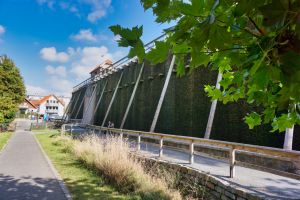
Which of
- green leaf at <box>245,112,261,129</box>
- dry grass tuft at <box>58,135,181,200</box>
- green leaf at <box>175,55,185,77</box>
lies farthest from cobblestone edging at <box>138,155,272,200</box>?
green leaf at <box>175,55,185,77</box>

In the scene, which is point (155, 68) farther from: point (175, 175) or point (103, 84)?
point (103, 84)

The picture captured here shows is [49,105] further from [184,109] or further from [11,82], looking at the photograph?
[184,109]

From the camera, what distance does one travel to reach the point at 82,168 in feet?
37.6

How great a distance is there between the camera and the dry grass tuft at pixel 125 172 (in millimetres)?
A: 7414

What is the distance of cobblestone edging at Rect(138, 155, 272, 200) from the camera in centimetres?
569

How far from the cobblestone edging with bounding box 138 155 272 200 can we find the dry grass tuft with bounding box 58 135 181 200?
0.52 metres

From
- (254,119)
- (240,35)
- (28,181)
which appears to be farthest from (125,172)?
(240,35)

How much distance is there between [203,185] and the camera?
7.18m

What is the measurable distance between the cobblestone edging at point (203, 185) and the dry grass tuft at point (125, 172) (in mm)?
520

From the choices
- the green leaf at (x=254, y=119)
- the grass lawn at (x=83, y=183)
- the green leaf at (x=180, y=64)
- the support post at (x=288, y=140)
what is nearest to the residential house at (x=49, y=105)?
the grass lawn at (x=83, y=183)

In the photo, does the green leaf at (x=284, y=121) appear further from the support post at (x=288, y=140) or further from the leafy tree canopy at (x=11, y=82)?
the leafy tree canopy at (x=11, y=82)

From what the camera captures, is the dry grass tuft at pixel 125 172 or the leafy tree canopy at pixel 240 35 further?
the dry grass tuft at pixel 125 172

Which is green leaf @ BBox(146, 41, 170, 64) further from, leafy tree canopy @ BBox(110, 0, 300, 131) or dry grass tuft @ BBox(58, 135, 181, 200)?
dry grass tuft @ BBox(58, 135, 181, 200)

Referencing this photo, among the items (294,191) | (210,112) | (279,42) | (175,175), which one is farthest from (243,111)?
(279,42)
